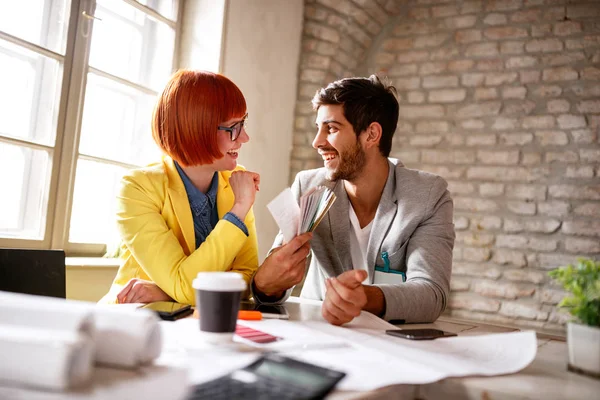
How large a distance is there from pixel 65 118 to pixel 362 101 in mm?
1372

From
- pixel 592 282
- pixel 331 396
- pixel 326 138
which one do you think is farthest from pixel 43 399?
pixel 326 138

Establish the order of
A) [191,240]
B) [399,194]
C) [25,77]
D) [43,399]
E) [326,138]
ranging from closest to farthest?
[43,399] → [191,240] → [399,194] → [326,138] → [25,77]

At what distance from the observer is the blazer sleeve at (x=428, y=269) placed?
4.24ft

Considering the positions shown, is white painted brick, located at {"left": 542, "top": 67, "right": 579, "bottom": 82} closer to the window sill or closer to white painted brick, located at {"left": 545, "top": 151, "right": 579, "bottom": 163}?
white painted brick, located at {"left": 545, "top": 151, "right": 579, "bottom": 163}

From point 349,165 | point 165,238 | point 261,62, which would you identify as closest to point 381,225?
point 349,165

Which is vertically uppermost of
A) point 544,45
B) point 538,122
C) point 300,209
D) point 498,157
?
point 544,45

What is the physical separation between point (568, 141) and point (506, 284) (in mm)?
1059

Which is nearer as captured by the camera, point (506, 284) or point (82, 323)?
point (82, 323)

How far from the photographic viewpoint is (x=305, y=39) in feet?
12.2

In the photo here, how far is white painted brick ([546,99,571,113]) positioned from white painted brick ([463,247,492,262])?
3.51 ft

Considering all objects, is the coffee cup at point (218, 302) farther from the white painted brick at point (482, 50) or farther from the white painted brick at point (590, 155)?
the white painted brick at point (482, 50)

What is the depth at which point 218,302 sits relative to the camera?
0.83 meters

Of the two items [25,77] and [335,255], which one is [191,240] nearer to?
[335,255]

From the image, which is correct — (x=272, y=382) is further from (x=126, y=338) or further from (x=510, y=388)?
(x=510, y=388)
